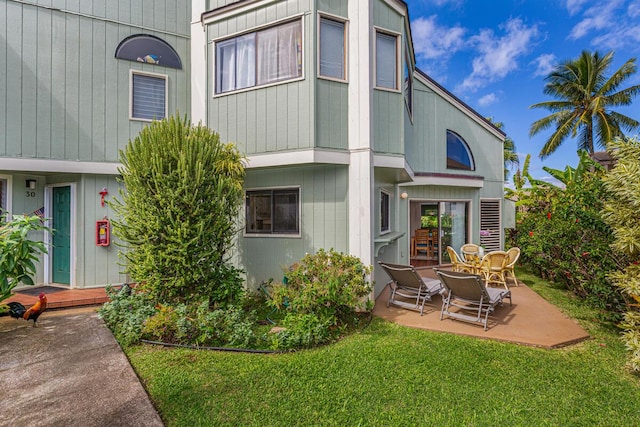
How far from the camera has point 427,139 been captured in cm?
1209

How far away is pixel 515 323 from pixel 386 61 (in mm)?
6500

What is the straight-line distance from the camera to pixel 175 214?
617 cm

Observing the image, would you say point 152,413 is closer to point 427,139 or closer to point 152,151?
point 152,151

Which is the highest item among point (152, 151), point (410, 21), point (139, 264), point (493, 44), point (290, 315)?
point (493, 44)

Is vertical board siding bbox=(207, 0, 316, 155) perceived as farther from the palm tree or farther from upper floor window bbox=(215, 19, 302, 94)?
the palm tree

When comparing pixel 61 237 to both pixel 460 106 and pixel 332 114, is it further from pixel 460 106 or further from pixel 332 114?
pixel 460 106

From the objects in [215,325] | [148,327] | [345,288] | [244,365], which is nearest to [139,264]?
[148,327]

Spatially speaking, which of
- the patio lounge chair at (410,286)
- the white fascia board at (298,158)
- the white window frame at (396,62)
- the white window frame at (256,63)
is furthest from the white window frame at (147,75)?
the patio lounge chair at (410,286)

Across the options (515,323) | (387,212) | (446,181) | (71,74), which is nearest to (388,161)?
(387,212)

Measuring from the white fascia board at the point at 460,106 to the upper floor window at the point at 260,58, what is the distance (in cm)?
589

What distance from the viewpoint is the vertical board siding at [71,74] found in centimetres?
812

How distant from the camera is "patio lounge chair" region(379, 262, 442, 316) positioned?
7.20 metres

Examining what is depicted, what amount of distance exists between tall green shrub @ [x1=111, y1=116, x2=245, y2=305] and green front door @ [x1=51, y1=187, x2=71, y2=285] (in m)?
Answer: 3.60

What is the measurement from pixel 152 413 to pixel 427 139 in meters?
11.4
